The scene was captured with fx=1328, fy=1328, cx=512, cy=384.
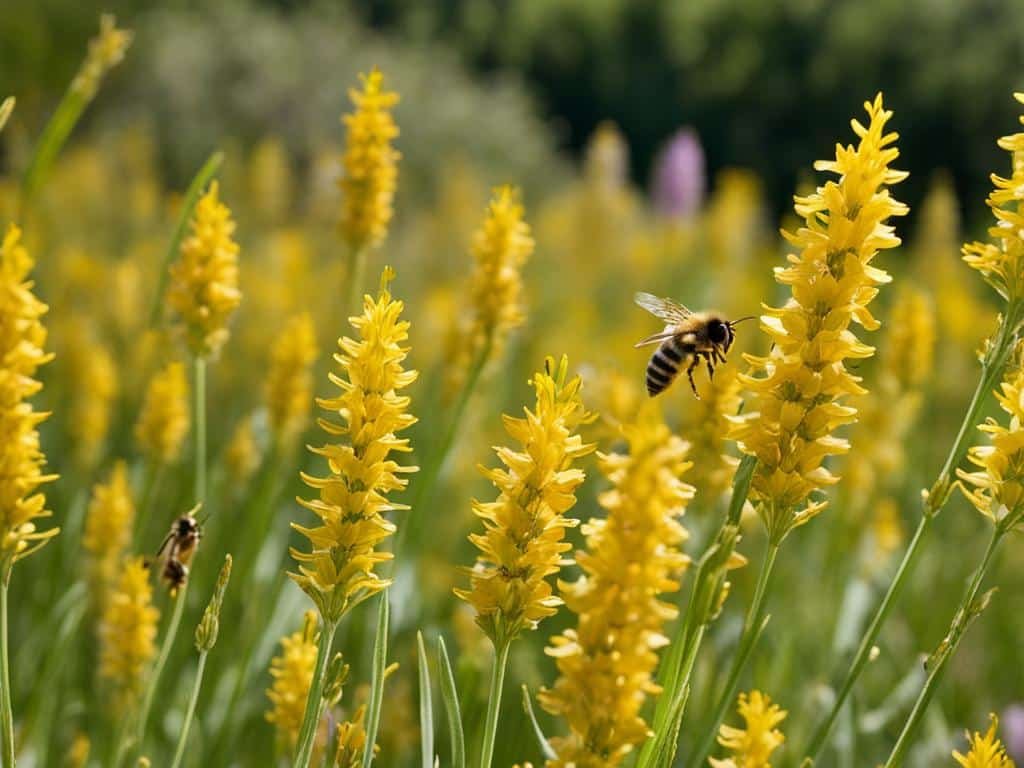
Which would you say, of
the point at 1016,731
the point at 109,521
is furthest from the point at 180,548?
the point at 1016,731

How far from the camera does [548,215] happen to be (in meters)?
11.0

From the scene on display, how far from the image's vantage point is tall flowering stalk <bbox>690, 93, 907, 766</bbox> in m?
1.77

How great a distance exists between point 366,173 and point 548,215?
776cm

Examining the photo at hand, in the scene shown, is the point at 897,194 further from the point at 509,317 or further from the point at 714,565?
the point at 714,565

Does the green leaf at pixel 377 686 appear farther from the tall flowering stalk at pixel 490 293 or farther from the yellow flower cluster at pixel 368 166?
the yellow flower cluster at pixel 368 166

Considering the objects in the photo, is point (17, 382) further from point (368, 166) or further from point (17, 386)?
point (368, 166)

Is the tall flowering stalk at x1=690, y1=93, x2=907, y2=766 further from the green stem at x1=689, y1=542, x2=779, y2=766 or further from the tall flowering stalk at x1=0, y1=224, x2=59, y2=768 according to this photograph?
the tall flowering stalk at x1=0, y1=224, x2=59, y2=768

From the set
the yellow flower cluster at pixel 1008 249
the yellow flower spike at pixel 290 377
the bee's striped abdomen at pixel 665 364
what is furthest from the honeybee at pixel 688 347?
the yellow flower spike at pixel 290 377

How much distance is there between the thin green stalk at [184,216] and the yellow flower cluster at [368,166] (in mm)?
462

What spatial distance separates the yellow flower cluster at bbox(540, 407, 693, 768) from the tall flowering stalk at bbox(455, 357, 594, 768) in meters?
0.14

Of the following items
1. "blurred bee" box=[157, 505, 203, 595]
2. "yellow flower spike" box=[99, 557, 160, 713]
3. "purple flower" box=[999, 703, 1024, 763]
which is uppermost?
"purple flower" box=[999, 703, 1024, 763]

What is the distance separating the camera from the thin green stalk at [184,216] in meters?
2.56

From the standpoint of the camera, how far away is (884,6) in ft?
59.8

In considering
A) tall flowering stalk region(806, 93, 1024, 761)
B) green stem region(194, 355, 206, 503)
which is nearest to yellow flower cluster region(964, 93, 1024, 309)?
tall flowering stalk region(806, 93, 1024, 761)
